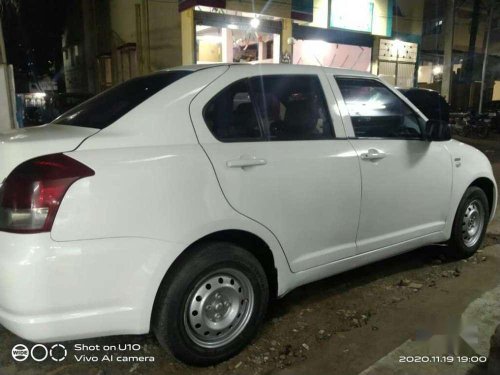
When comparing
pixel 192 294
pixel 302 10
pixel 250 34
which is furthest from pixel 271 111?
pixel 302 10

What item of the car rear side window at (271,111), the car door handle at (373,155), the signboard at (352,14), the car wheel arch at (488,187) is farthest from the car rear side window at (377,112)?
the signboard at (352,14)

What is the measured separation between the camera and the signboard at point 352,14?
1345 centimetres

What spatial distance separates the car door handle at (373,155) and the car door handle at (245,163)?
89 cm

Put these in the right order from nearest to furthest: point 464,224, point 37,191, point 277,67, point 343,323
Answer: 1. point 37,191
2. point 277,67
3. point 343,323
4. point 464,224

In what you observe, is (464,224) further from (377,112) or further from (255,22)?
(255,22)

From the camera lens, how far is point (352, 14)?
13961 millimetres

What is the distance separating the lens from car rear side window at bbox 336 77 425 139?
332cm

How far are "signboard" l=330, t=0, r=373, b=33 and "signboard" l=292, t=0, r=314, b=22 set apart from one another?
3.62 feet

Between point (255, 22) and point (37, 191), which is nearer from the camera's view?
point (37, 191)

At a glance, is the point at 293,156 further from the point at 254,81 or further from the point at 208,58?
the point at 208,58

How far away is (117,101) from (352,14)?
41.9 ft

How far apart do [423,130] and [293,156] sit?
4.82ft

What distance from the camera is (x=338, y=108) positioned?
3.18 m

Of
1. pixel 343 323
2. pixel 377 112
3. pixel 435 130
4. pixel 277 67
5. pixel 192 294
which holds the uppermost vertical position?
pixel 277 67
